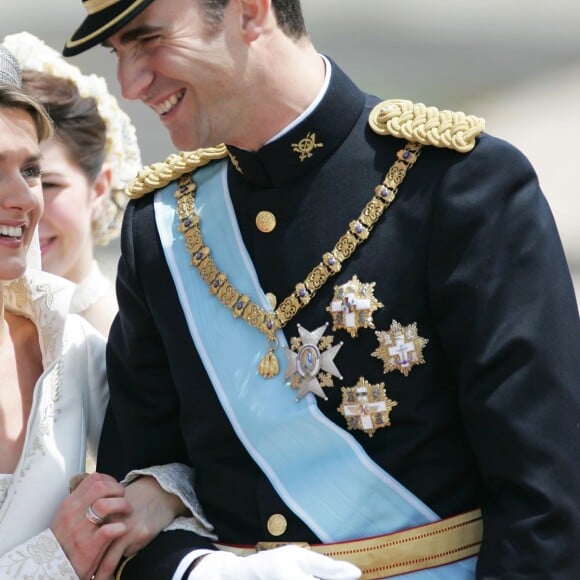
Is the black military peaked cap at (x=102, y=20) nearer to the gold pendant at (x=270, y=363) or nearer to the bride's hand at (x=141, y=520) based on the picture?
the gold pendant at (x=270, y=363)

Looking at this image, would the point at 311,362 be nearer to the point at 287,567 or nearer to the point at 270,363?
the point at 270,363

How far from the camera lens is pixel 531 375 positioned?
213 centimetres

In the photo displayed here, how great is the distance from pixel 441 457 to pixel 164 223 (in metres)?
0.63

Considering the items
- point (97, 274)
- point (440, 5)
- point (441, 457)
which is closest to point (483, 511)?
point (441, 457)

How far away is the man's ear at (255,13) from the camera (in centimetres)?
233

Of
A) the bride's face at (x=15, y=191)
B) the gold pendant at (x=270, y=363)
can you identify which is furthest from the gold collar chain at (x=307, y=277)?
the bride's face at (x=15, y=191)

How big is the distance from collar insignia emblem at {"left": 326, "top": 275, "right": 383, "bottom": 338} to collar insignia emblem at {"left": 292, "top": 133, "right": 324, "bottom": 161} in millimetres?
223

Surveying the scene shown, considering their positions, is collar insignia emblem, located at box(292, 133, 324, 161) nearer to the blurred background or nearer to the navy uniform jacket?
the navy uniform jacket

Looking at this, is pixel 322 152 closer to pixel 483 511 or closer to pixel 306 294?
pixel 306 294

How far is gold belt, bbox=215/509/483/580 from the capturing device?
→ 2240 mm

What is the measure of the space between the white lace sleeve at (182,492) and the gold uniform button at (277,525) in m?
0.14

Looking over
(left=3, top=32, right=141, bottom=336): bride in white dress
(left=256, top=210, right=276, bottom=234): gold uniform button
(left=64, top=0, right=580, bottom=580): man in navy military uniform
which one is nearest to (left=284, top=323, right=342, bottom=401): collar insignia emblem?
(left=64, top=0, right=580, bottom=580): man in navy military uniform

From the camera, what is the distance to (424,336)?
222 cm

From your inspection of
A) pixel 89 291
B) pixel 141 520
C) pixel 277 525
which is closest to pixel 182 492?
pixel 141 520
